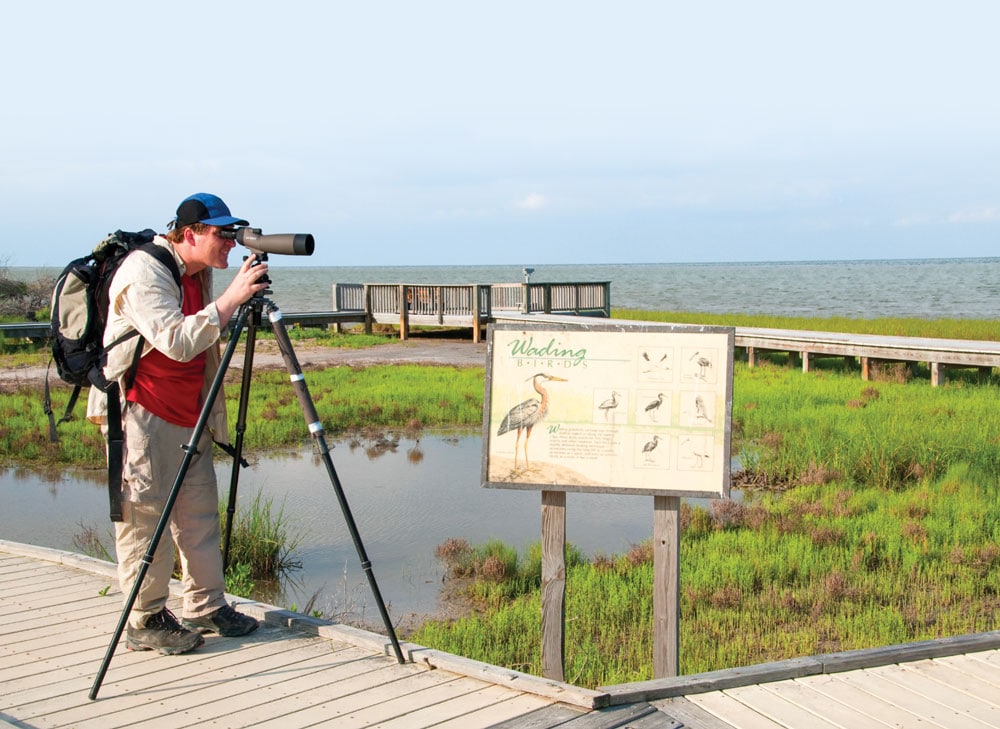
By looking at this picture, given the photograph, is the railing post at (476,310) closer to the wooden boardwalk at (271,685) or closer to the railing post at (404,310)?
the railing post at (404,310)

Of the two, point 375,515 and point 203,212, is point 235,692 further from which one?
point 375,515

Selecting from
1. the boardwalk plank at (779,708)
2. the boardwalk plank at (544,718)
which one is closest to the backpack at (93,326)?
the boardwalk plank at (544,718)

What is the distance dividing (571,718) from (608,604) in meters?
2.37

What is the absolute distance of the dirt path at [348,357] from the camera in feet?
57.9

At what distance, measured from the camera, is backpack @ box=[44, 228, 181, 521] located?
13.6 feet

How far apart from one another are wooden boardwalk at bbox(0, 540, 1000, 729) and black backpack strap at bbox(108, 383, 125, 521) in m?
0.65

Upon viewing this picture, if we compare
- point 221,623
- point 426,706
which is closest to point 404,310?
point 221,623

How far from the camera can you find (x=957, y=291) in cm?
6500

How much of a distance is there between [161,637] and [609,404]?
2.07 m

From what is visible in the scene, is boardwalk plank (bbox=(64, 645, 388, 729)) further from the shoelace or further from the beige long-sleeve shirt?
the beige long-sleeve shirt

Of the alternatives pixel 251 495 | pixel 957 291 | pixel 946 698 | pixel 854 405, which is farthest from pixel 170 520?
pixel 957 291

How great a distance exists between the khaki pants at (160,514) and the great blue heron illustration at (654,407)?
1858 mm

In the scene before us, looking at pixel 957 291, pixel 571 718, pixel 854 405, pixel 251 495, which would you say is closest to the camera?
pixel 571 718

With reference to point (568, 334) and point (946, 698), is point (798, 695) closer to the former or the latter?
point (946, 698)
